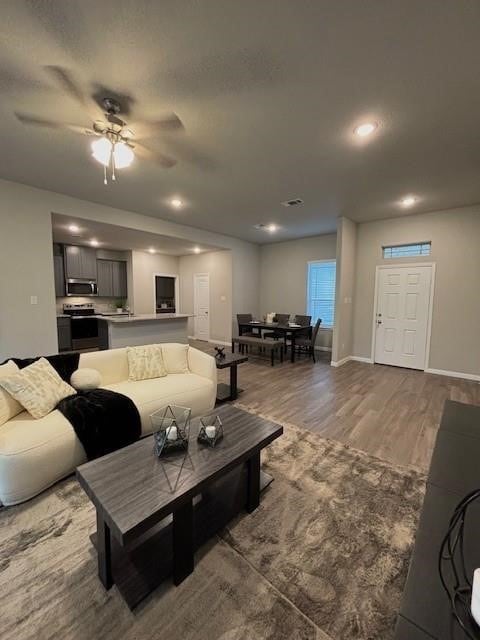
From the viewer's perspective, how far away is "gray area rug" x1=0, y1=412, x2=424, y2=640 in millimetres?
1188

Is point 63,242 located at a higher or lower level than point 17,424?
higher

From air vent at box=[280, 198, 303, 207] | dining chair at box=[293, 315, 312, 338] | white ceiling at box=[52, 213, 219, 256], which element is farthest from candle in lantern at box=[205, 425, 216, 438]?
dining chair at box=[293, 315, 312, 338]

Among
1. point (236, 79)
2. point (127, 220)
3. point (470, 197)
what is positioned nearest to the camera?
point (236, 79)

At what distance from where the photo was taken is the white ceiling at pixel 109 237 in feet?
15.5

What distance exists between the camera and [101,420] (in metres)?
2.18

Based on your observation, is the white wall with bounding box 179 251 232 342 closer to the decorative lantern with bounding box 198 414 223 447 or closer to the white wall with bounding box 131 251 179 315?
the white wall with bounding box 131 251 179 315

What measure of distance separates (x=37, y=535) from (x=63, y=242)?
262 inches

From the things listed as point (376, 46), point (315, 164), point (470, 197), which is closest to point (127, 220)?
point (315, 164)

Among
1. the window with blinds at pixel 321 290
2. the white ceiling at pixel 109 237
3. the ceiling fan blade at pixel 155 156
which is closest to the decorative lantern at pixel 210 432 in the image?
the ceiling fan blade at pixel 155 156

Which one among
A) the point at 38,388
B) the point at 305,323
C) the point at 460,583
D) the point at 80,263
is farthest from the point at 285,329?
the point at 80,263

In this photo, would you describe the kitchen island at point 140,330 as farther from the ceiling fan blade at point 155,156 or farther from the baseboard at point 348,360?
the baseboard at point 348,360

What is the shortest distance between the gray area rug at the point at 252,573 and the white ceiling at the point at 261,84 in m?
2.88

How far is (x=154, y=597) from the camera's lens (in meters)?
1.30

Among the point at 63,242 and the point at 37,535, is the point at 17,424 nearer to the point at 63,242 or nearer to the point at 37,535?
the point at 37,535
